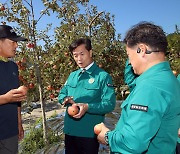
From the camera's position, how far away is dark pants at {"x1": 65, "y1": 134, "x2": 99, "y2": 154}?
2.90 metres

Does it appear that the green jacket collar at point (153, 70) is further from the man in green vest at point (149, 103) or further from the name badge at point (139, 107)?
the name badge at point (139, 107)

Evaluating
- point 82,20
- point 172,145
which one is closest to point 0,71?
point 172,145

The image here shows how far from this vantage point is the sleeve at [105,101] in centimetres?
280

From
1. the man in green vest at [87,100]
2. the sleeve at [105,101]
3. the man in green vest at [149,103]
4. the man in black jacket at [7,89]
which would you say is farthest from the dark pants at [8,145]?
the man in green vest at [149,103]

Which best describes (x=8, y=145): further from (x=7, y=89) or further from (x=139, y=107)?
(x=139, y=107)

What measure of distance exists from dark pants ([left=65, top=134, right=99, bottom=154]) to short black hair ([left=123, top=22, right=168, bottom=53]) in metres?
1.60

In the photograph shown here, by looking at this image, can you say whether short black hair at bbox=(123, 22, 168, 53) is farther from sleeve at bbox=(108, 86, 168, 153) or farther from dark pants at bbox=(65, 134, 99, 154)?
dark pants at bbox=(65, 134, 99, 154)

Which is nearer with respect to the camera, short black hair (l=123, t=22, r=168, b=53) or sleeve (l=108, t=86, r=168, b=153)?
sleeve (l=108, t=86, r=168, b=153)

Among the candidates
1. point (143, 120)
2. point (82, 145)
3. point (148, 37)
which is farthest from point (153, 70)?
point (82, 145)

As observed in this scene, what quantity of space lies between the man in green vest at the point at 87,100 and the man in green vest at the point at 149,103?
1.17m

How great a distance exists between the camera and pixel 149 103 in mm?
1371

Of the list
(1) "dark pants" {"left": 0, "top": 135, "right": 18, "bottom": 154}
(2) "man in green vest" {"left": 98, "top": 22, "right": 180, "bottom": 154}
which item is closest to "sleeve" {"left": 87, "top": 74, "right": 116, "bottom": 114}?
(1) "dark pants" {"left": 0, "top": 135, "right": 18, "bottom": 154}

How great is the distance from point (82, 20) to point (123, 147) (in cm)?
529

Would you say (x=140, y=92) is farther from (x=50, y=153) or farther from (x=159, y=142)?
(x=50, y=153)
